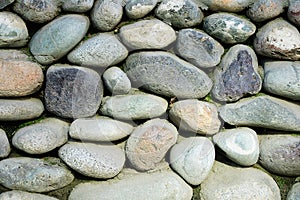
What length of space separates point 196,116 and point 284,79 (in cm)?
32

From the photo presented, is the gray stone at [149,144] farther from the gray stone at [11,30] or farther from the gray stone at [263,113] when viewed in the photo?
the gray stone at [11,30]

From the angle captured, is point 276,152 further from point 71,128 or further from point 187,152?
point 71,128

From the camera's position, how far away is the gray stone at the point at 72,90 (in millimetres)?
1487

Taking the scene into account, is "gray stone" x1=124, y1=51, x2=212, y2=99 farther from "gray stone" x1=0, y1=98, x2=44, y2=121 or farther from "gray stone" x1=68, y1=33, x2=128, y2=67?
"gray stone" x1=0, y1=98, x2=44, y2=121

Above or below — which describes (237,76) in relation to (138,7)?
below

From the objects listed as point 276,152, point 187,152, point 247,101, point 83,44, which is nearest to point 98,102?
point 83,44

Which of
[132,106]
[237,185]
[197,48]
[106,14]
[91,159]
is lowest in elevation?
[237,185]

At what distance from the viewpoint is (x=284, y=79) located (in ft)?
4.98

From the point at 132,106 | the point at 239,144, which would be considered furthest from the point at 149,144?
the point at 239,144

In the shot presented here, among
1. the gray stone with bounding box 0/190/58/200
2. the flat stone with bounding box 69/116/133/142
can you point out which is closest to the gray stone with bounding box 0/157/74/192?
the gray stone with bounding box 0/190/58/200

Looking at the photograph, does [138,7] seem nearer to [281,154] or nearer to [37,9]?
[37,9]

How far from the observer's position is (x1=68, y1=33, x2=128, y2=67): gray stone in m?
1.49

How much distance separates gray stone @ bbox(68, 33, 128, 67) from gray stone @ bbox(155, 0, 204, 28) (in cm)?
18

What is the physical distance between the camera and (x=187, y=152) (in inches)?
59.8
